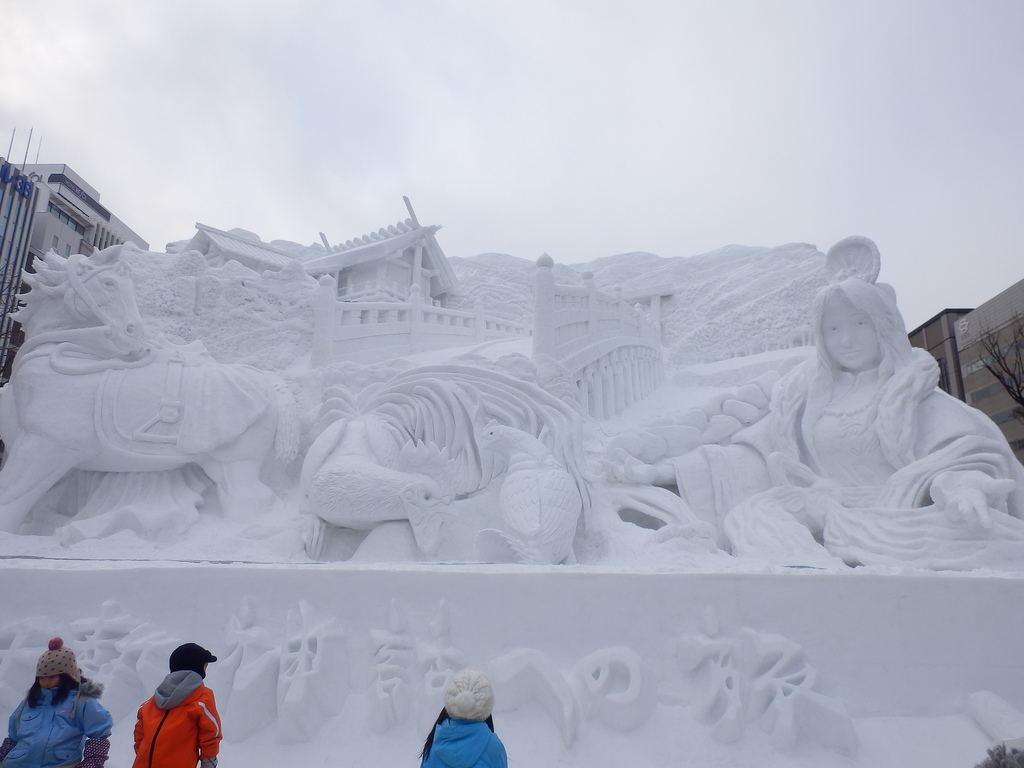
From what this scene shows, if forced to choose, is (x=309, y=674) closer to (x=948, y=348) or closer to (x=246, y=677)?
(x=246, y=677)

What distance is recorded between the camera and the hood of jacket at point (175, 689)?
1.68 m

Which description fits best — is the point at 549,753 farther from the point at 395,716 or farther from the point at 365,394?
the point at 365,394

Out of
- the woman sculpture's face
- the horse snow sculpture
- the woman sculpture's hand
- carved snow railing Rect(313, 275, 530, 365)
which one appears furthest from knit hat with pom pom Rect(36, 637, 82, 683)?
carved snow railing Rect(313, 275, 530, 365)

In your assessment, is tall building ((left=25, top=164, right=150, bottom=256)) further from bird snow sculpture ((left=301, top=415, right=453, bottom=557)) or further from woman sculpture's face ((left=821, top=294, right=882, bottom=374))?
woman sculpture's face ((left=821, top=294, right=882, bottom=374))

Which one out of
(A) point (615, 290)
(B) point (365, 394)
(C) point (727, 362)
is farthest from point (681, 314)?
(B) point (365, 394)

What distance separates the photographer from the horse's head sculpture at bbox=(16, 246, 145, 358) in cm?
452

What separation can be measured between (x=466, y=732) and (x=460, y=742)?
0.08ft

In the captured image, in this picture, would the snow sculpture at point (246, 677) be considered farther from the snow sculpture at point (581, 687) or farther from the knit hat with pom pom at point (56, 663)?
the snow sculpture at point (581, 687)

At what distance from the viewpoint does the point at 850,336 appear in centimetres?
409

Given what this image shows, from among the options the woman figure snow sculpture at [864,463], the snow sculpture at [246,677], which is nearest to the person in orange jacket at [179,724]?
the snow sculpture at [246,677]

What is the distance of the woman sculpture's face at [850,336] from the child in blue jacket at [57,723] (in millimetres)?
4135

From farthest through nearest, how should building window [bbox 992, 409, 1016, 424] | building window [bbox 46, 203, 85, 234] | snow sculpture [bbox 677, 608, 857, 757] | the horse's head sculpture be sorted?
1. building window [bbox 46, 203, 85, 234]
2. building window [bbox 992, 409, 1016, 424]
3. the horse's head sculpture
4. snow sculpture [bbox 677, 608, 857, 757]

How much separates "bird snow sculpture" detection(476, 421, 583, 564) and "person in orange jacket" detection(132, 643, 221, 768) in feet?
6.03

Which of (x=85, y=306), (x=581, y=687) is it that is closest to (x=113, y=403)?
(x=85, y=306)
